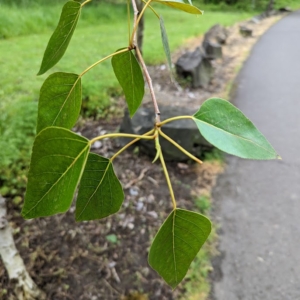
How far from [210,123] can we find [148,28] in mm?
6138

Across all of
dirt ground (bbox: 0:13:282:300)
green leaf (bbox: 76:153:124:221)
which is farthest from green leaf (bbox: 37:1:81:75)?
dirt ground (bbox: 0:13:282:300)

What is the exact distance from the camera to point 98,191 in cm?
42

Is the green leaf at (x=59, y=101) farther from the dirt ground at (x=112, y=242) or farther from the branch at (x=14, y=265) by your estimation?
the dirt ground at (x=112, y=242)

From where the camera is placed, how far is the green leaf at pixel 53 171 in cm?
33

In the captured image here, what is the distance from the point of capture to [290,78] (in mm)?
4680

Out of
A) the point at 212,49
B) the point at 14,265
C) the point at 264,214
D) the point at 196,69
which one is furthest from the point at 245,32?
the point at 14,265

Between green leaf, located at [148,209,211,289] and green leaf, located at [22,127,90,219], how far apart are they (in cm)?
13

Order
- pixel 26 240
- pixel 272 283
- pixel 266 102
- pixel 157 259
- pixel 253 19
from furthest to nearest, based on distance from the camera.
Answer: pixel 253 19 → pixel 266 102 → pixel 272 283 → pixel 26 240 → pixel 157 259

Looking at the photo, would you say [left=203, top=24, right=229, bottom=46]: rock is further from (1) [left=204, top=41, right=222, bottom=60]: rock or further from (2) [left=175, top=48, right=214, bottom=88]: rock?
(2) [left=175, top=48, right=214, bottom=88]: rock

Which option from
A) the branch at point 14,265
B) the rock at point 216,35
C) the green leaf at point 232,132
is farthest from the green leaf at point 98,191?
the rock at point 216,35

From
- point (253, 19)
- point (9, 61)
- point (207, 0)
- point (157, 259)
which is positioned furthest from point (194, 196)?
point (207, 0)

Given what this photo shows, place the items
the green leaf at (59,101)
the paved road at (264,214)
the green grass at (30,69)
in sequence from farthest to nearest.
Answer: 1. the green grass at (30,69)
2. the paved road at (264,214)
3. the green leaf at (59,101)

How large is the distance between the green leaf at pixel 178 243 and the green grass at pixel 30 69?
5.07ft

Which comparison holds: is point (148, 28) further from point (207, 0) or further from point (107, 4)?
point (207, 0)
